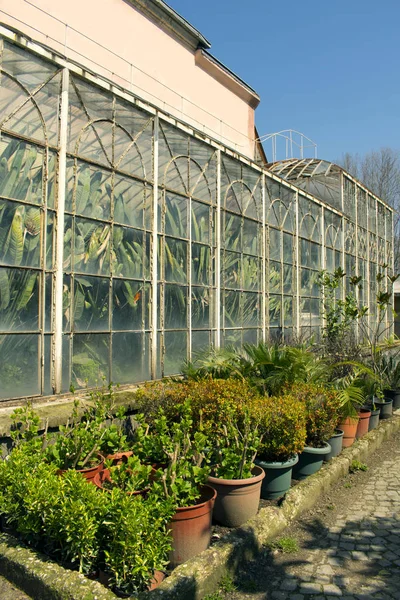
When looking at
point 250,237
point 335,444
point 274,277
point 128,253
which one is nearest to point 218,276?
point 250,237

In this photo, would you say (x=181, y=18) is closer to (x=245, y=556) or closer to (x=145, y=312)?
(x=145, y=312)

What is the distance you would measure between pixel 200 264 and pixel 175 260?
772 mm

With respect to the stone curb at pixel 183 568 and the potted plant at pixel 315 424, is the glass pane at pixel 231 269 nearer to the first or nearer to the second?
the potted plant at pixel 315 424

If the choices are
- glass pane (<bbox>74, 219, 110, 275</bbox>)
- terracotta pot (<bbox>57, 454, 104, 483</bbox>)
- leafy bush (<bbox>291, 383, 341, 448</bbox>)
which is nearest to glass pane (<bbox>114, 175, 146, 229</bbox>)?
glass pane (<bbox>74, 219, 110, 275</bbox>)

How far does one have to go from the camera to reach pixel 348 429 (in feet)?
23.4

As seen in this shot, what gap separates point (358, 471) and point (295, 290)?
655 cm

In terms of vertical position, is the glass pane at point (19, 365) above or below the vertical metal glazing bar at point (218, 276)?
below

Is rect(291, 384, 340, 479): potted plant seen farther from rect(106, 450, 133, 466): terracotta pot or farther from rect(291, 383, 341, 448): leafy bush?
rect(106, 450, 133, 466): terracotta pot

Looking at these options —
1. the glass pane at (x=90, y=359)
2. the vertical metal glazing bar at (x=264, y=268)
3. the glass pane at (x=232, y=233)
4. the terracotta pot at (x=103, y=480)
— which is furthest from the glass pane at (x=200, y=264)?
the terracotta pot at (x=103, y=480)

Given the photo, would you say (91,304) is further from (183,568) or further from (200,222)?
(183,568)

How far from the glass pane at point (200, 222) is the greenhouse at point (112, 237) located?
4 centimetres

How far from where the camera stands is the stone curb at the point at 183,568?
306cm

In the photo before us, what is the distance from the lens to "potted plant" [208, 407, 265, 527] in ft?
14.2

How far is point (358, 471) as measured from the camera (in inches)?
262
